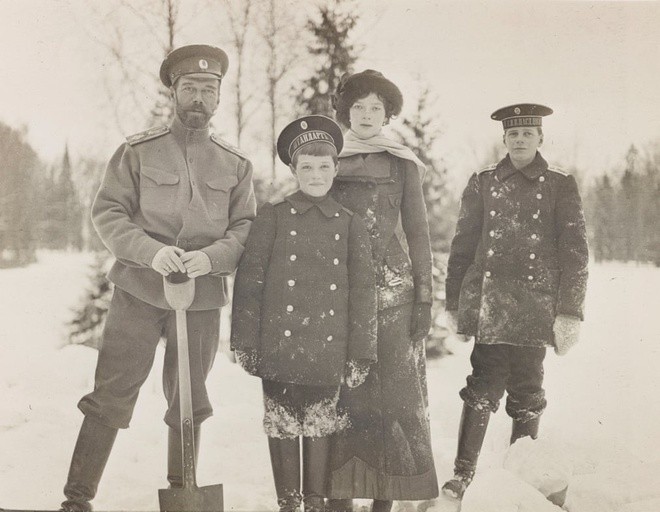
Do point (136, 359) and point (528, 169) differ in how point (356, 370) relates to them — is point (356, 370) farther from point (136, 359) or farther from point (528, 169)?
point (528, 169)

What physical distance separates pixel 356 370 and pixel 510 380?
1008mm

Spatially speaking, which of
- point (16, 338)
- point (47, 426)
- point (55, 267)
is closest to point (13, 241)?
point (55, 267)

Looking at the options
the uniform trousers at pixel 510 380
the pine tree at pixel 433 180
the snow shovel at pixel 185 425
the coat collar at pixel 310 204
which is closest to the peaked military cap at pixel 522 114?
the pine tree at pixel 433 180

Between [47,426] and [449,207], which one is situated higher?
[449,207]

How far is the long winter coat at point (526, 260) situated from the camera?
3.63 metres

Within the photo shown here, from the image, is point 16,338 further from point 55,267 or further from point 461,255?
point 461,255

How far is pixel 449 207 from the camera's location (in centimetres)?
405

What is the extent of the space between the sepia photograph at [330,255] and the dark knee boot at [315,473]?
2 cm

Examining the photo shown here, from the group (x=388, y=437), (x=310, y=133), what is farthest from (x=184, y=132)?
(x=388, y=437)

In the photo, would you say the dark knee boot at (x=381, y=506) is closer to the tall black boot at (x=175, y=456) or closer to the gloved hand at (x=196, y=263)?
the tall black boot at (x=175, y=456)

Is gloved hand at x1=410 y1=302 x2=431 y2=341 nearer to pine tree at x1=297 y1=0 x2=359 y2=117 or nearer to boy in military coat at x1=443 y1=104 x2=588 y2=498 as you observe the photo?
boy in military coat at x1=443 y1=104 x2=588 y2=498

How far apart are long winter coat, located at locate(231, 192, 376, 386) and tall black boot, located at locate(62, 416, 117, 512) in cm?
90

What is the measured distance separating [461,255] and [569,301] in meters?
0.65

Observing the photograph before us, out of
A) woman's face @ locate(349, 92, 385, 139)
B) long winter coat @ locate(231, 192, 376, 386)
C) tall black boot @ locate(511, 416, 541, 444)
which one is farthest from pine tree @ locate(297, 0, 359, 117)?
tall black boot @ locate(511, 416, 541, 444)
